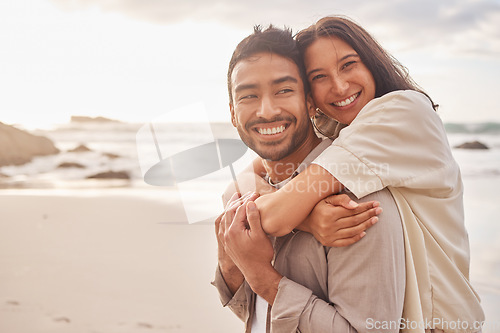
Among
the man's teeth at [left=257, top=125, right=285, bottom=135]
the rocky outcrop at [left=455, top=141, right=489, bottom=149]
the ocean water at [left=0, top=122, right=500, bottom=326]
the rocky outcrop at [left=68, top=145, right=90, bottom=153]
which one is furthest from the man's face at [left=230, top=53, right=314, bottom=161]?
the rocky outcrop at [left=455, top=141, right=489, bottom=149]

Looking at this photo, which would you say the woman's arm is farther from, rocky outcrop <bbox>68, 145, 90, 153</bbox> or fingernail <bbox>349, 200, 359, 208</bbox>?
rocky outcrop <bbox>68, 145, 90, 153</bbox>

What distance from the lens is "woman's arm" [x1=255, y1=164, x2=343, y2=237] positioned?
1384 mm

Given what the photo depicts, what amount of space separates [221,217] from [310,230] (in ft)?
1.17

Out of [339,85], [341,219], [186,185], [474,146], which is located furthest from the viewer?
[474,146]

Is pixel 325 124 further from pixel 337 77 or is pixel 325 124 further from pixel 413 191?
A: pixel 413 191

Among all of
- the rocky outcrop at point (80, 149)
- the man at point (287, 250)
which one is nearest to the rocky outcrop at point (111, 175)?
the rocky outcrop at point (80, 149)

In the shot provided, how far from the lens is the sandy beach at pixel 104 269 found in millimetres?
3973

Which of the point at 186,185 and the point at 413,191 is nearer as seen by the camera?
the point at 413,191

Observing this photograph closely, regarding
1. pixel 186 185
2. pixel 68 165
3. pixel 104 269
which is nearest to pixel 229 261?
pixel 104 269

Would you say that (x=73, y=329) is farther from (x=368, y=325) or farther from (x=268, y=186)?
(x=368, y=325)

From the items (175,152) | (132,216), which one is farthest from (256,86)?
(175,152)

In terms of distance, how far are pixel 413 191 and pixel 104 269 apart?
3977 mm

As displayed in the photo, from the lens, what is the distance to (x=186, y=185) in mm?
8172

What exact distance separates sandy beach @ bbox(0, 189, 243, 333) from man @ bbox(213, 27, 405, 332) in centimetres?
251
